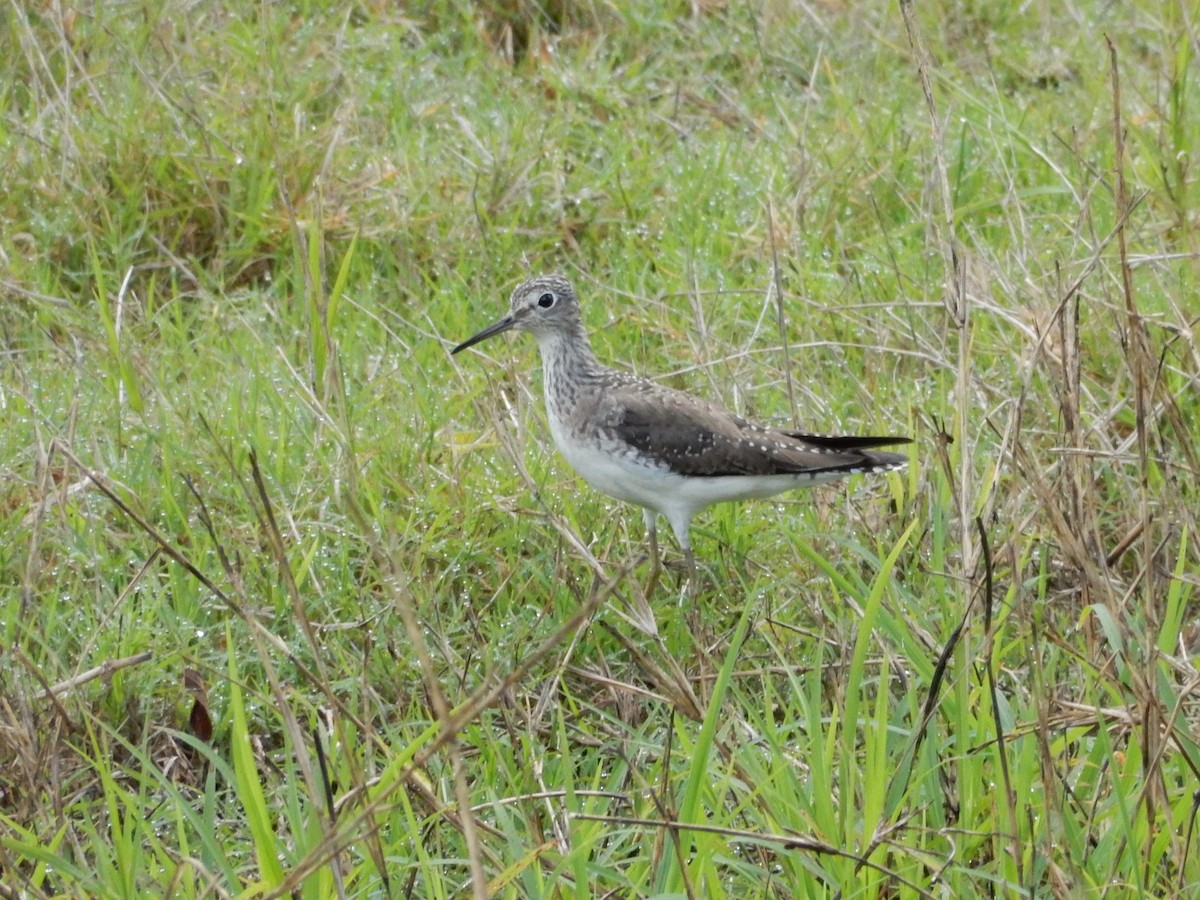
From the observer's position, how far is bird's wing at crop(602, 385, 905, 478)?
17.2ft

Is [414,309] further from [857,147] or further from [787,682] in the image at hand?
[787,682]

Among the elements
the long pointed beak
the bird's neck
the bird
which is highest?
the long pointed beak

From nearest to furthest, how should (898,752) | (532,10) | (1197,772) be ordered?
(1197,772) → (898,752) → (532,10)

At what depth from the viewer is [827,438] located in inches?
205

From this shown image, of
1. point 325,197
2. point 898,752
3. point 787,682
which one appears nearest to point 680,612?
point 787,682

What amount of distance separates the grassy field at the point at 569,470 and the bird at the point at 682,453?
16cm

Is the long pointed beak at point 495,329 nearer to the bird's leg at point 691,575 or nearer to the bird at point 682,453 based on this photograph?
the bird at point 682,453

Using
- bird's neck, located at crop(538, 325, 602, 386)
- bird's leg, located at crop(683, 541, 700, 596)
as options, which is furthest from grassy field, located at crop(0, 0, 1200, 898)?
bird's neck, located at crop(538, 325, 602, 386)

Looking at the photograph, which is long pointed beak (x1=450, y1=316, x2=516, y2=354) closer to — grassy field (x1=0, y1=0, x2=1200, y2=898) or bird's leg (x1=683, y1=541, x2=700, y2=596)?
grassy field (x1=0, y1=0, x2=1200, y2=898)

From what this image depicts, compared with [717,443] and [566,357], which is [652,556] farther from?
[566,357]

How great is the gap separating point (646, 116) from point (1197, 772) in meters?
5.28

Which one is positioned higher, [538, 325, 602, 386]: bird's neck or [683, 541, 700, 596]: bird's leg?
[538, 325, 602, 386]: bird's neck

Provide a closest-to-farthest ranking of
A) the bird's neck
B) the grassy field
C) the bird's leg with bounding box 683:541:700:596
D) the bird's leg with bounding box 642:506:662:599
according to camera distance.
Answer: the grassy field < the bird's leg with bounding box 683:541:700:596 < the bird's leg with bounding box 642:506:662:599 < the bird's neck

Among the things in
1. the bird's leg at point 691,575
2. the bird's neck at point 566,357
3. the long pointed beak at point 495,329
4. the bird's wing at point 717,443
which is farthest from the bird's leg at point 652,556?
the long pointed beak at point 495,329
